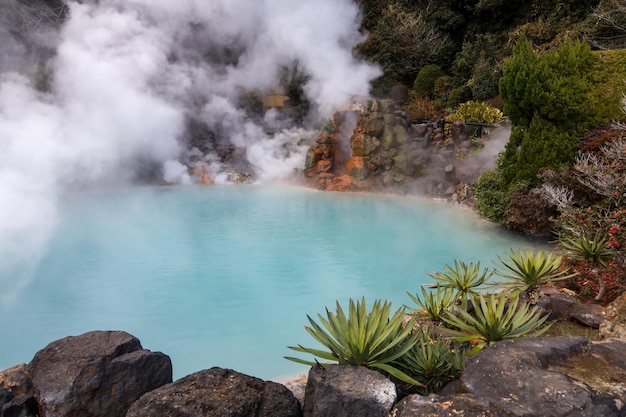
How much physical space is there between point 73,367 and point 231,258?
15.4ft

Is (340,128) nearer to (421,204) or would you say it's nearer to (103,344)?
(421,204)

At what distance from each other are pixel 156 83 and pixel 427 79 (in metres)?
10.4

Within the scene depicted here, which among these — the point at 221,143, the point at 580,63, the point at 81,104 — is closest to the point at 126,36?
the point at 81,104

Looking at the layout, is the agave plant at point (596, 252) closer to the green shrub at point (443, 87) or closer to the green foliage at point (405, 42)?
the green shrub at point (443, 87)

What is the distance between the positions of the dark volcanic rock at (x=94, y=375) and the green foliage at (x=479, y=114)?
43.6 ft

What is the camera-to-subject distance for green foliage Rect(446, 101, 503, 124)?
14617 mm

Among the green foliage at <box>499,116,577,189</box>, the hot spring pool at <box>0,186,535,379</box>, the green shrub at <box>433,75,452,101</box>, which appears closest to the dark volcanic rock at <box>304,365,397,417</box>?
the hot spring pool at <box>0,186,535,379</box>

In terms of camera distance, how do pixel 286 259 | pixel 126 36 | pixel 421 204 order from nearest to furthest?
pixel 286 259 < pixel 421 204 < pixel 126 36

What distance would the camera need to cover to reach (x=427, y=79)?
19203mm

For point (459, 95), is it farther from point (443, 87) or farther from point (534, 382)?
point (534, 382)

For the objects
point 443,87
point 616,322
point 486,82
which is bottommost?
point 616,322

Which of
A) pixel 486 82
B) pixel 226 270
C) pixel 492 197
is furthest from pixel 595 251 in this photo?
pixel 486 82

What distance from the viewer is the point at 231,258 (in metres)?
7.64

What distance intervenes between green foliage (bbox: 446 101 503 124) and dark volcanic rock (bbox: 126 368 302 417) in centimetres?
1322
